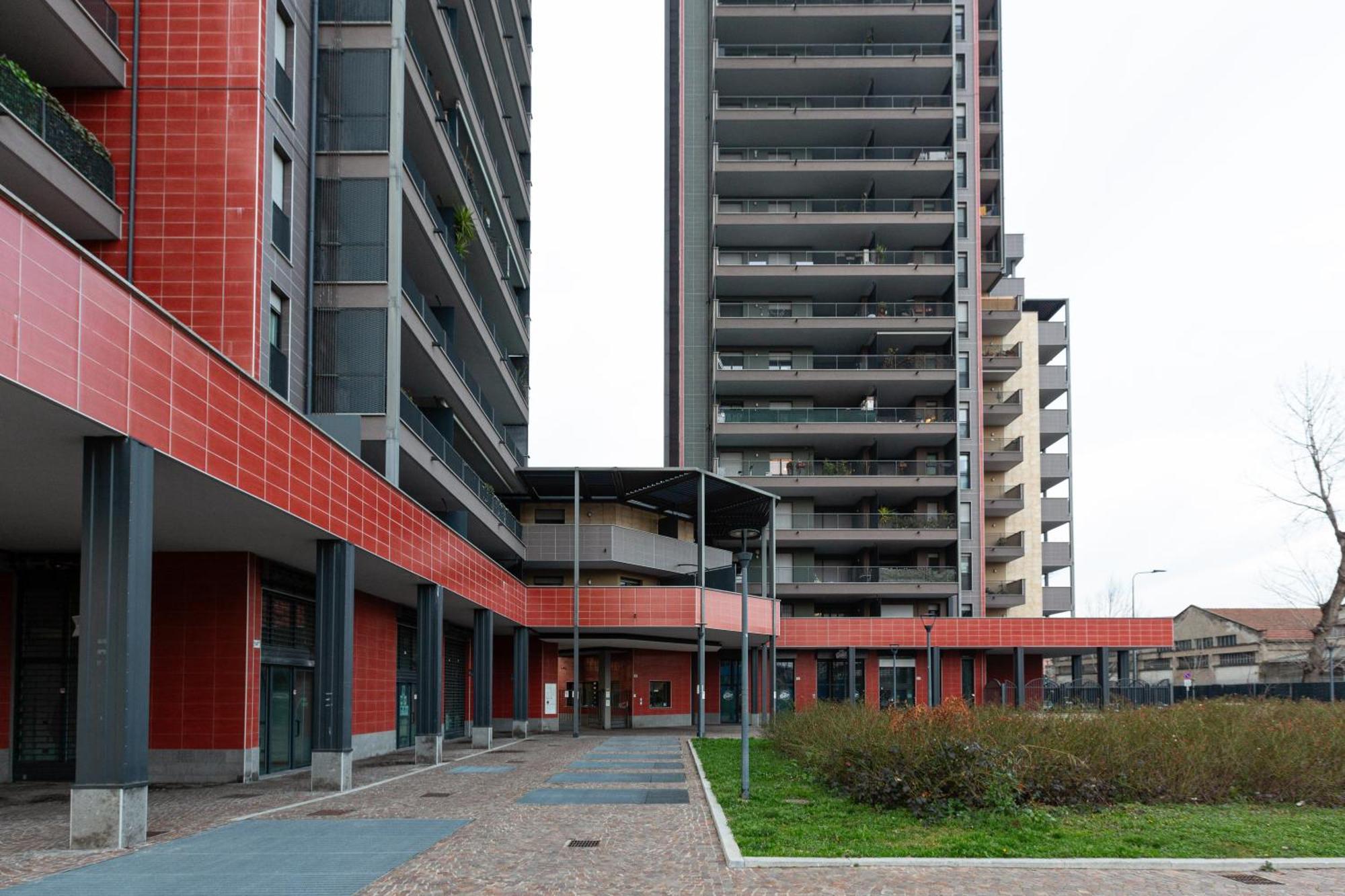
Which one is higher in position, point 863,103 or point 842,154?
point 863,103

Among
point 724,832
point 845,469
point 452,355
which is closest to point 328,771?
point 724,832

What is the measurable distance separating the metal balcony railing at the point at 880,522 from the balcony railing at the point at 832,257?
520 inches

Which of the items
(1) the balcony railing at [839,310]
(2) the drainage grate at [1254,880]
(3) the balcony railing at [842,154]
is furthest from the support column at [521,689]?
(2) the drainage grate at [1254,880]

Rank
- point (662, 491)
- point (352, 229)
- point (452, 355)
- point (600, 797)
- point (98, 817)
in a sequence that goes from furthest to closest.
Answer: point (662, 491), point (452, 355), point (352, 229), point (600, 797), point (98, 817)

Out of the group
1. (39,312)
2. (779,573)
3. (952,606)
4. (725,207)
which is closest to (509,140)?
(725,207)

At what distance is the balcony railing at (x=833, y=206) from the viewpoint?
6681 cm

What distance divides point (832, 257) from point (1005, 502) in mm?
16790

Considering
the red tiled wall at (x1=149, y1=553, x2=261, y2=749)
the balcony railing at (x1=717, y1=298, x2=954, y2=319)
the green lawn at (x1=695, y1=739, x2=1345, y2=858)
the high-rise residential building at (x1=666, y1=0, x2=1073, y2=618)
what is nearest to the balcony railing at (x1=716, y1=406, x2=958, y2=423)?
the high-rise residential building at (x1=666, y1=0, x2=1073, y2=618)

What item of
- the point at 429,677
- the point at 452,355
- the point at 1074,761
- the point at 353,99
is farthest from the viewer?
the point at 452,355

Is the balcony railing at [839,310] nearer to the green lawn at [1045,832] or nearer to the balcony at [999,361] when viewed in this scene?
the balcony at [999,361]

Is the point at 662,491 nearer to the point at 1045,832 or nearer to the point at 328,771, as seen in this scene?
the point at 328,771

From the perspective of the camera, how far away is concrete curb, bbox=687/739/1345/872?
482 inches

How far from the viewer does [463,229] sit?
36438mm

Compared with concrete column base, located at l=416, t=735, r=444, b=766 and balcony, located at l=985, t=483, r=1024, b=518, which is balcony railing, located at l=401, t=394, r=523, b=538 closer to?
concrete column base, located at l=416, t=735, r=444, b=766
